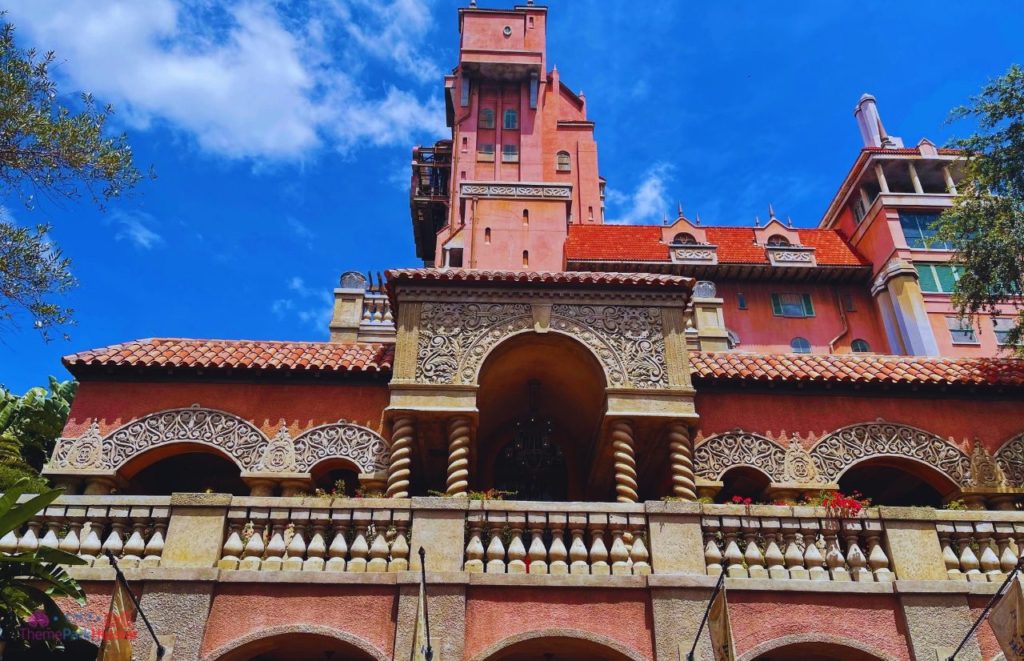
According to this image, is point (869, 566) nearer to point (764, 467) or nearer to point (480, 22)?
point (764, 467)

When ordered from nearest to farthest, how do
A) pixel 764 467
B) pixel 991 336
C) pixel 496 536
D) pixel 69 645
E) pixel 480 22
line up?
pixel 69 645
pixel 496 536
pixel 764 467
pixel 991 336
pixel 480 22

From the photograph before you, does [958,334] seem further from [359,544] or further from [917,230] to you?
[359,544]

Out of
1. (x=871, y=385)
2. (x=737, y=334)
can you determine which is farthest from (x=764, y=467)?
(x=737, y=334)

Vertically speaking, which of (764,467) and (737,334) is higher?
(737,334)

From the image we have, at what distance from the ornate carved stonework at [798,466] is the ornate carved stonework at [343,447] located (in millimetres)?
7021

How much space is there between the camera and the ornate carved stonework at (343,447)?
13.2m

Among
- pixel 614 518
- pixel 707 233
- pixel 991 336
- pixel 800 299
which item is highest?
pixel 707 233

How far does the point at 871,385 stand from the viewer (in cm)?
1380

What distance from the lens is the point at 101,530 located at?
9.12 meters

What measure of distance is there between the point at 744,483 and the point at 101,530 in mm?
10770

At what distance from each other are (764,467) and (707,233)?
64.3 ft

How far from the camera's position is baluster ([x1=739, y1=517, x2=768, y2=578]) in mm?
9109

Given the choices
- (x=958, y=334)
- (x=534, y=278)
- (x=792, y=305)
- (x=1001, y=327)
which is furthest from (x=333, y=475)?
(x=1001, y=327)

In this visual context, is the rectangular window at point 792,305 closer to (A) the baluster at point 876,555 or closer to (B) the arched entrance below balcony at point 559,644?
(A) the baluster at point 876,555
